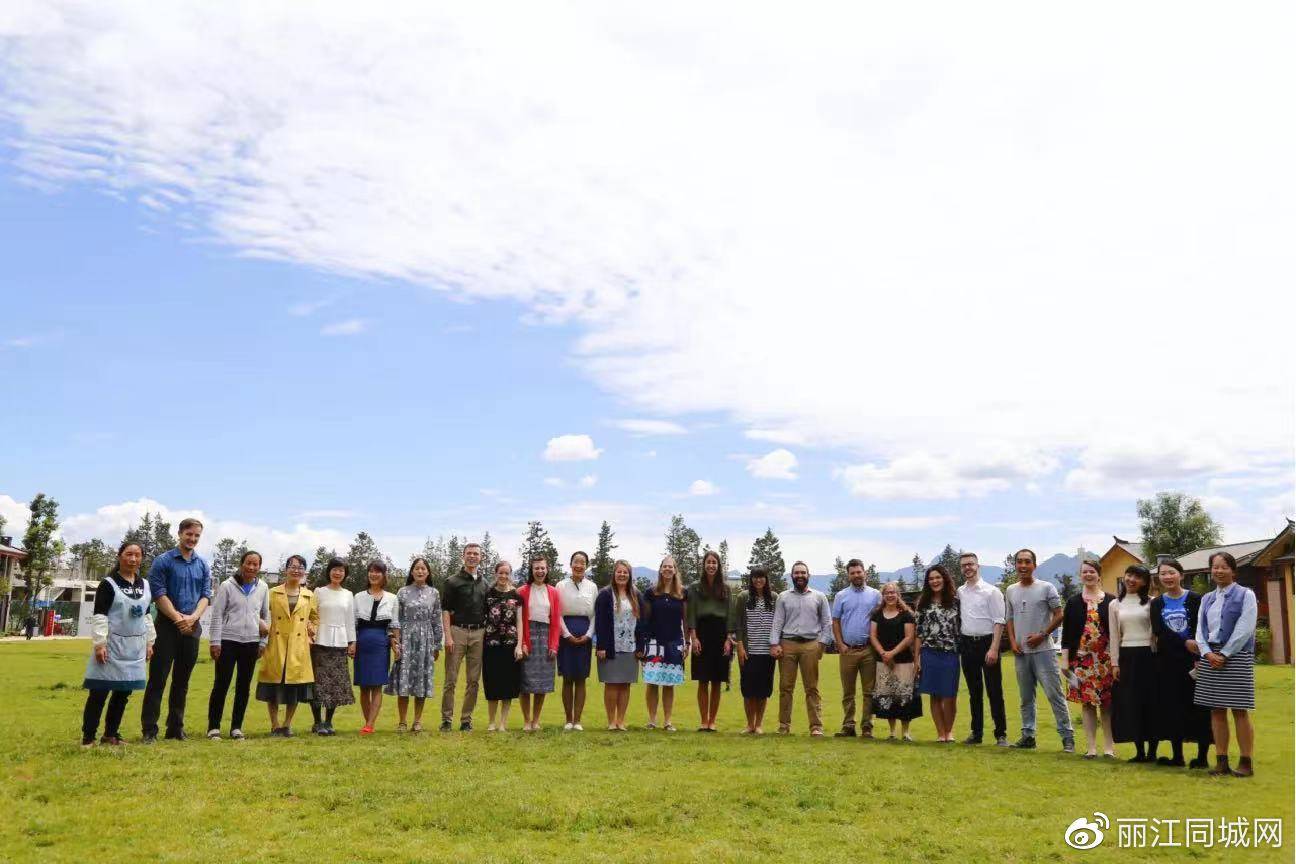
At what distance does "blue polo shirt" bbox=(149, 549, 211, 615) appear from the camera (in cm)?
1051

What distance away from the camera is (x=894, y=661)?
1201 cm

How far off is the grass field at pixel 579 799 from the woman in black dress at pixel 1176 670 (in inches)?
17.2

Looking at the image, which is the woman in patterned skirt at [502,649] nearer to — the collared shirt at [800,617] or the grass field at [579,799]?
the grass field at [579,799]

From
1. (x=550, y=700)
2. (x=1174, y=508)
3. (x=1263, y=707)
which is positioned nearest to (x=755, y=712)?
(x=550, y=700)

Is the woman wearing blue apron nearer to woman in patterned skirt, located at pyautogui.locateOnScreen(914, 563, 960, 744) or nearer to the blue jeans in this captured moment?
woman in patterned skirt, located at pyautogui.locateOnScreen(914, 563, 960, 744)

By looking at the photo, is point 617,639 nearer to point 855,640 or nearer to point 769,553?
point 855,640

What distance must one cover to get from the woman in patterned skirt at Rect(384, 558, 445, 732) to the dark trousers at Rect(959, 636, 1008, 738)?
610 cm

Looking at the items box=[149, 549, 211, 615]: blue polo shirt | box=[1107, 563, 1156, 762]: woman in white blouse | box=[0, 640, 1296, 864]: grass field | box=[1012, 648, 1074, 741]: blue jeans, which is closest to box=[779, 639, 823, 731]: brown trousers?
box=[0, 640, 1296, 864]: grass field

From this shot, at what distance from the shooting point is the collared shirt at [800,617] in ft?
40.9

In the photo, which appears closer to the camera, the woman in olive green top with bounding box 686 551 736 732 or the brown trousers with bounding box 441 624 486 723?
the brown trousers with bounding box 441 624 486 723

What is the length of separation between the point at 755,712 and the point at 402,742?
4.27 meters

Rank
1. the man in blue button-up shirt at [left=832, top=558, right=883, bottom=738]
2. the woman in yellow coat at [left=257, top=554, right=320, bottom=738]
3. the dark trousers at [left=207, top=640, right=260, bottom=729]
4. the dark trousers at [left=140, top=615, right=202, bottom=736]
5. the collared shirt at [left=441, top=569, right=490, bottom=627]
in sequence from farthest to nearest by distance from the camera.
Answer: the man in blue button-up shirt at [left=832, top=558, right=883, bottom=738]
the collared shirt at [left=441, top=569, right=490, bottom=627]
the woman in yellow coat at [left=257, top=554, right=320, bottom=738]
the dark trousers at [left=207, top=640, right=260, bottom=729]
the dark trousers at [left=140, top=615, right=202, bottom=736]

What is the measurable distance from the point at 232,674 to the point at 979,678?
8.28 meters

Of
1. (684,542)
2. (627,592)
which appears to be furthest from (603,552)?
(627,592)
